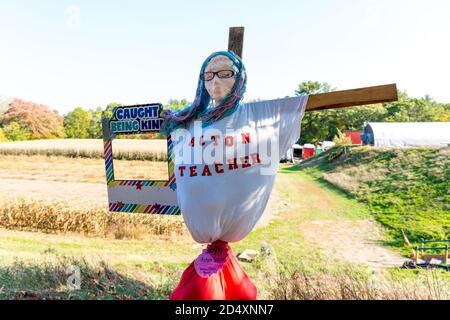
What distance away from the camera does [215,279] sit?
2.17m

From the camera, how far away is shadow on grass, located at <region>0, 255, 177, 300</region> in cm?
335

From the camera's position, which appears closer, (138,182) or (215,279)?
(215,279)

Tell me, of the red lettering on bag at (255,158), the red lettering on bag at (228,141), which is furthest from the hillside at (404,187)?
the red lettering on bag at (228,141)

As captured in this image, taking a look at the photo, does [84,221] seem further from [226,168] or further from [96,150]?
[96,150]

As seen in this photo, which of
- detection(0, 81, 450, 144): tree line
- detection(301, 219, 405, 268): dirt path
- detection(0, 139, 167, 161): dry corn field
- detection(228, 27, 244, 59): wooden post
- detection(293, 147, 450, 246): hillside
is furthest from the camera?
detection(0, 81, 450, 144): tree line

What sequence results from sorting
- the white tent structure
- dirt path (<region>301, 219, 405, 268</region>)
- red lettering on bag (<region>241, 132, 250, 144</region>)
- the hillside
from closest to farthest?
red lettering on bag (<region>241, 132, 250, 144</region>) < dirt path (<region>301, 219, 405, 268</region>) < the hillside < the white tent structure

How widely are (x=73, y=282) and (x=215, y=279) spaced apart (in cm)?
209

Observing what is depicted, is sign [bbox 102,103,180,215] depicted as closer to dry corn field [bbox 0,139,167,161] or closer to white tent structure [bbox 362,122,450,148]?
dry corn field [bbox 0,139,167,161]

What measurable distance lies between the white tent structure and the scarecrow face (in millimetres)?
17515

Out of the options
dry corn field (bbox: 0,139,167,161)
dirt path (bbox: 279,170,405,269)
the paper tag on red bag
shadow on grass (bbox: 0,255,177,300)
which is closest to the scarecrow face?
the paper tag on red bag

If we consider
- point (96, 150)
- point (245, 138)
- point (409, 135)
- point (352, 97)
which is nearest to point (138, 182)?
point (245, 138)

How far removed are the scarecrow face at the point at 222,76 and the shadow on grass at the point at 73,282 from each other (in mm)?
2119
